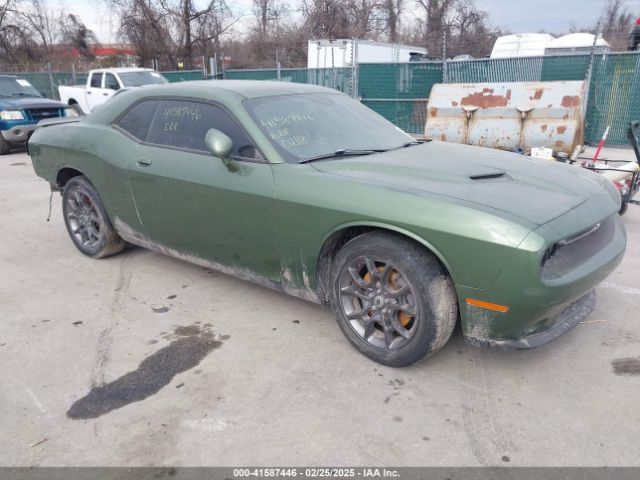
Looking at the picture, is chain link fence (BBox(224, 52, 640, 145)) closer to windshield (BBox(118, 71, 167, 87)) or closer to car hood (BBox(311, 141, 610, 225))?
windshield (BBox(118, 71, 167, 87))

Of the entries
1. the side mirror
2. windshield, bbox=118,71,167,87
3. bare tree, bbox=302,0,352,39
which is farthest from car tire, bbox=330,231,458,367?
bare tree, bbox=302,0,352,39

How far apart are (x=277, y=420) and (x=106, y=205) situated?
110 inches

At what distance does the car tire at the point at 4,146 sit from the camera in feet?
37.9

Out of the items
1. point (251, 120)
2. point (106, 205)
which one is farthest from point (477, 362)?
point (106, 205)

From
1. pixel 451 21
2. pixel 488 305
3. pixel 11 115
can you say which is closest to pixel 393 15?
pixel 451 21

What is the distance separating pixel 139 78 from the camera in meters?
14.3

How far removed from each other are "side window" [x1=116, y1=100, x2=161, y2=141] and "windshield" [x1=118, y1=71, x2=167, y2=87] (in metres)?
10.7

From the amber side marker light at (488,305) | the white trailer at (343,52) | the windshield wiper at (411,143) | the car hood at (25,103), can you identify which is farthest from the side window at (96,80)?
the amber side marker light at (488,305)

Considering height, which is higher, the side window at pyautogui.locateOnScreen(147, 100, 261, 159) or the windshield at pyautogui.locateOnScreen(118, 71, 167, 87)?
the windshield at pyautogui.locateOnScreen(118, 71, 167, 87)

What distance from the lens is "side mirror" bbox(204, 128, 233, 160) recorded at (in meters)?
3.21

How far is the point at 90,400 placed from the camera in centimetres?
277

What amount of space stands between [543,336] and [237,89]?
2.60 metres

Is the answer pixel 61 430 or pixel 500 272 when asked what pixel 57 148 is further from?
pixel 500 272

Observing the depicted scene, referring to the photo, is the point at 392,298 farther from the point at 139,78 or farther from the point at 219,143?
the point at 139,78
